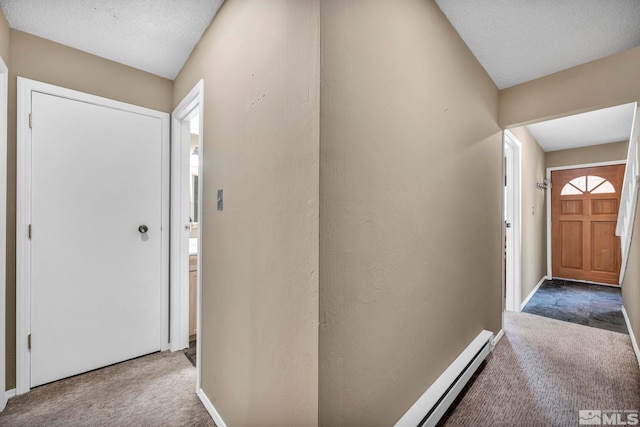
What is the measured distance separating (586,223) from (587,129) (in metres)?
1.73

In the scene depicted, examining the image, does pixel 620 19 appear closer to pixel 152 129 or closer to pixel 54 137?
pixel 152 129

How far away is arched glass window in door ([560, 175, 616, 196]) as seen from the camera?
4.04 m

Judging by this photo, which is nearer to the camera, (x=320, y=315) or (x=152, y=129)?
(x=320, y=315)

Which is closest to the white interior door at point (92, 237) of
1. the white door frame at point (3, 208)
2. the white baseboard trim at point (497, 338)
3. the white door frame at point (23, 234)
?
the white door frame at point (23, 234)

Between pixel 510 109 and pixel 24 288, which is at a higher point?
pixel 510 109

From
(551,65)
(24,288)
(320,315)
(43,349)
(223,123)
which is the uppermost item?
(551,65)

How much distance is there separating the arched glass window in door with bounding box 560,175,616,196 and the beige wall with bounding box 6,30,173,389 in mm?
6010

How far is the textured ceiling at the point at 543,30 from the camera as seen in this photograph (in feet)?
4.64

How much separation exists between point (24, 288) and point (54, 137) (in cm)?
100

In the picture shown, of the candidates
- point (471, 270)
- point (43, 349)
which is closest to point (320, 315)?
point (471, 270)

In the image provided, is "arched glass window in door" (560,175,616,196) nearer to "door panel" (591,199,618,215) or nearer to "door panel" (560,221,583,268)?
"door panel" (591,199,618,215)

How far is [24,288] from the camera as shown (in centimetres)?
162

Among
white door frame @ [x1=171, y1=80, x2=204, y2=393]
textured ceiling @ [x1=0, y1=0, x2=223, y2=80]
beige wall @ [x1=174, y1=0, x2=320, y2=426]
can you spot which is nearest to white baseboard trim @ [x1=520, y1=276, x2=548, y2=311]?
beige wall @ [x1=174, y1=0, x2=320, y2=426]

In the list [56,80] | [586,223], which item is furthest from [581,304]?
[56,80]
